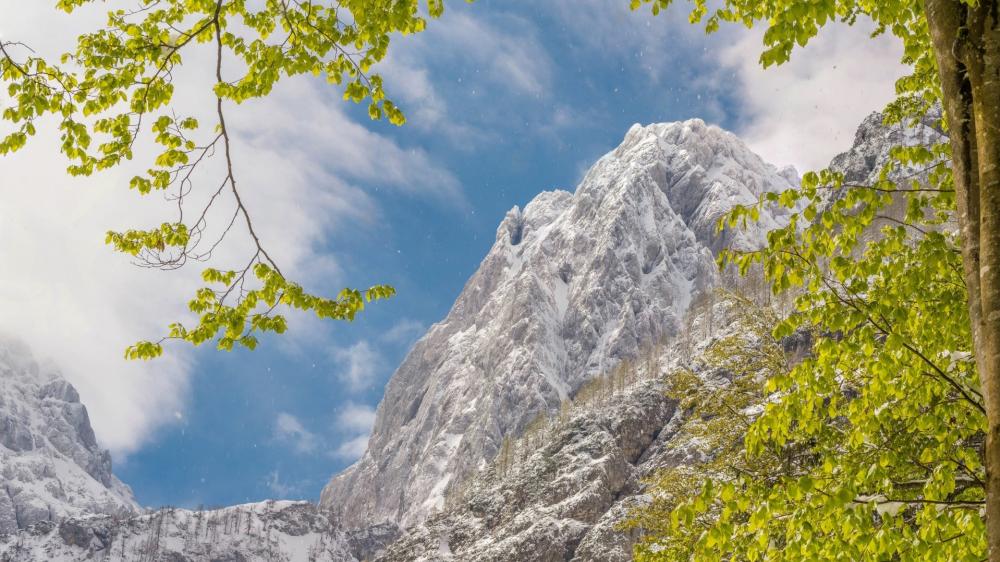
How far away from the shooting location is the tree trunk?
4.24 meters

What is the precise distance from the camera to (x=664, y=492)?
20312 mm

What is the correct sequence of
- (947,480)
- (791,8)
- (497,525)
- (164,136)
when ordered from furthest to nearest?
(497,525)
(164,136)
(947,480)
(791,8)

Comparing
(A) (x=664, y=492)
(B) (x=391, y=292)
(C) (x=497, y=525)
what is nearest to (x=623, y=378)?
(C) (x=497, y=525)

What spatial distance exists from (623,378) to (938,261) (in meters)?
180

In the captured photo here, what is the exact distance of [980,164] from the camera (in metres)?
4.43

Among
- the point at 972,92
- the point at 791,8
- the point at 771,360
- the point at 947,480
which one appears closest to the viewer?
the point at 972,92

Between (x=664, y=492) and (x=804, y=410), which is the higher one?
(x=664, y=492)

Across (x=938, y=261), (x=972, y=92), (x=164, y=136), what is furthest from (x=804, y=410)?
(x=164, y=136)

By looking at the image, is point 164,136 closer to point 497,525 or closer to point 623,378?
point 497,525

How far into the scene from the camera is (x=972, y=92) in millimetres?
4547

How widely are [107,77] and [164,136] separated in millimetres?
955

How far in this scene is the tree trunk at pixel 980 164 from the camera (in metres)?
4.24

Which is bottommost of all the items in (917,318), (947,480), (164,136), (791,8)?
(947,480)

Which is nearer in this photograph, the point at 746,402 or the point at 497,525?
the point at 746,402
